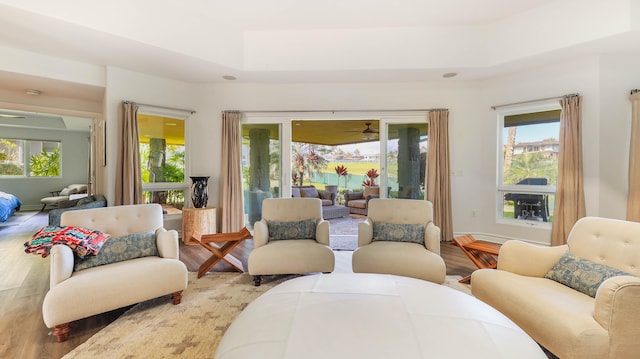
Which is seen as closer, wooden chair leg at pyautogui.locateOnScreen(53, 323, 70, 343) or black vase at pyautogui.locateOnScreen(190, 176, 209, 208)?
wooden chair leg at pyautogui.locateOnScreen(53, 323, 70, 343)

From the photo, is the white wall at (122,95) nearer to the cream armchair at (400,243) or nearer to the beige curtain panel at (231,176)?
the beige curtain panel at (231,176)

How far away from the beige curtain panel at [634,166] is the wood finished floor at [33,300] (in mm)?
2040

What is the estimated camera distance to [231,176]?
15.9ft

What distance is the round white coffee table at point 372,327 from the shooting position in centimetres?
108

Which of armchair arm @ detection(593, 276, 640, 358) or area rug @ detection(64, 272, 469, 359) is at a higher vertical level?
armchair arm @ detection(593, 276, 640, 358)

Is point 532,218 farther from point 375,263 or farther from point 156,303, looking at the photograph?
point 156,303

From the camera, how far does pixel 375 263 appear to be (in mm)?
2662

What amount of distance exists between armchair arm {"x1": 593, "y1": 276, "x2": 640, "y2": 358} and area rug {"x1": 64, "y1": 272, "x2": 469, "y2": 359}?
1.44m

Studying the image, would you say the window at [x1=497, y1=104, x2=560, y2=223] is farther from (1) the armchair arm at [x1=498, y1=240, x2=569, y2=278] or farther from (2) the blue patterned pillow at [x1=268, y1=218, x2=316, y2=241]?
(2) the blue patterned pillow at [x1=268, y1=218, x2=316, y2=241]

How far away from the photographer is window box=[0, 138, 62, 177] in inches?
316

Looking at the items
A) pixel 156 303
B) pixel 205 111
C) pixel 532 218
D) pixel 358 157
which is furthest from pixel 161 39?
pixel 358 157

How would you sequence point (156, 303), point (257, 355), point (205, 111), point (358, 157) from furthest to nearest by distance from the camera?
point (358, 157), point (205, 111), point (156, 303), point (257, 355)

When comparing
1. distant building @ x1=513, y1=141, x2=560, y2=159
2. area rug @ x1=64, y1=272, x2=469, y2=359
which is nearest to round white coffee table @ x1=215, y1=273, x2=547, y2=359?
area rug @ x1=64, y1=272, x2=469, y2=359

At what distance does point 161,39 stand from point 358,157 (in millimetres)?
7187
